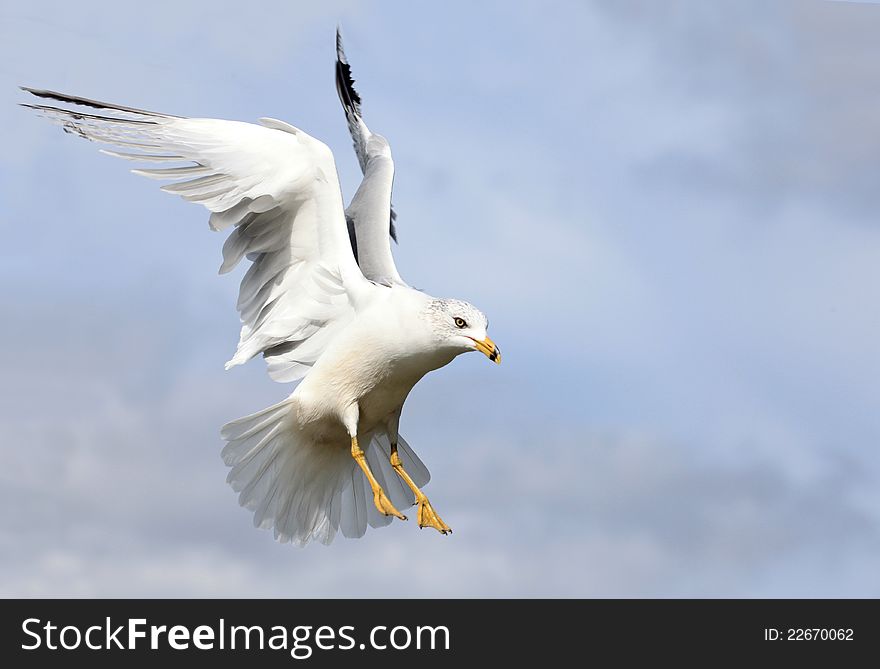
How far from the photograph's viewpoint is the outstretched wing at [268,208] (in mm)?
11586

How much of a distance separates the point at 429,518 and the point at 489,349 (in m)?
1.67

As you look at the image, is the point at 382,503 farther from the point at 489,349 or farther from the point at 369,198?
the point at 369,198

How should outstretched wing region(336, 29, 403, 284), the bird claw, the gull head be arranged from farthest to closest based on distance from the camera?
outstretched wing region(336, 29, 403, 284) → the bird claw → the gull head

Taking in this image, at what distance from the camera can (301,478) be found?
1248 centimetres

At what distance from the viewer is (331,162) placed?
1167 cm

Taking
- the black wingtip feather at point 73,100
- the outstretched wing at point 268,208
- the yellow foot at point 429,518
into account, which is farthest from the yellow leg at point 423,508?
the black wingtip feather at point 73,100

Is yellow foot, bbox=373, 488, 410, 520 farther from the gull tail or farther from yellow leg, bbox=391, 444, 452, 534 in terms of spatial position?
the gull tail

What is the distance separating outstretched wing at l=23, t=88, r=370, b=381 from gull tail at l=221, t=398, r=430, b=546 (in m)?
0.50

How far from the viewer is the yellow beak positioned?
10.7m

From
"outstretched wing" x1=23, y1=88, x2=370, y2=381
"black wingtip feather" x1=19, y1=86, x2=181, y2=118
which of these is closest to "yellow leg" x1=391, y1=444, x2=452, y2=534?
"outstretched wing" x1=23, y1=88, x2=370, y2=381

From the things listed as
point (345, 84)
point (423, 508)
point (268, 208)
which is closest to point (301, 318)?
point (268, 208)

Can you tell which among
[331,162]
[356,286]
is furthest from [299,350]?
[331,162]

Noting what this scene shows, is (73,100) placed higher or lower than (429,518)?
higher

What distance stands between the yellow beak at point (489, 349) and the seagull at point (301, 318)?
154 millimetres
